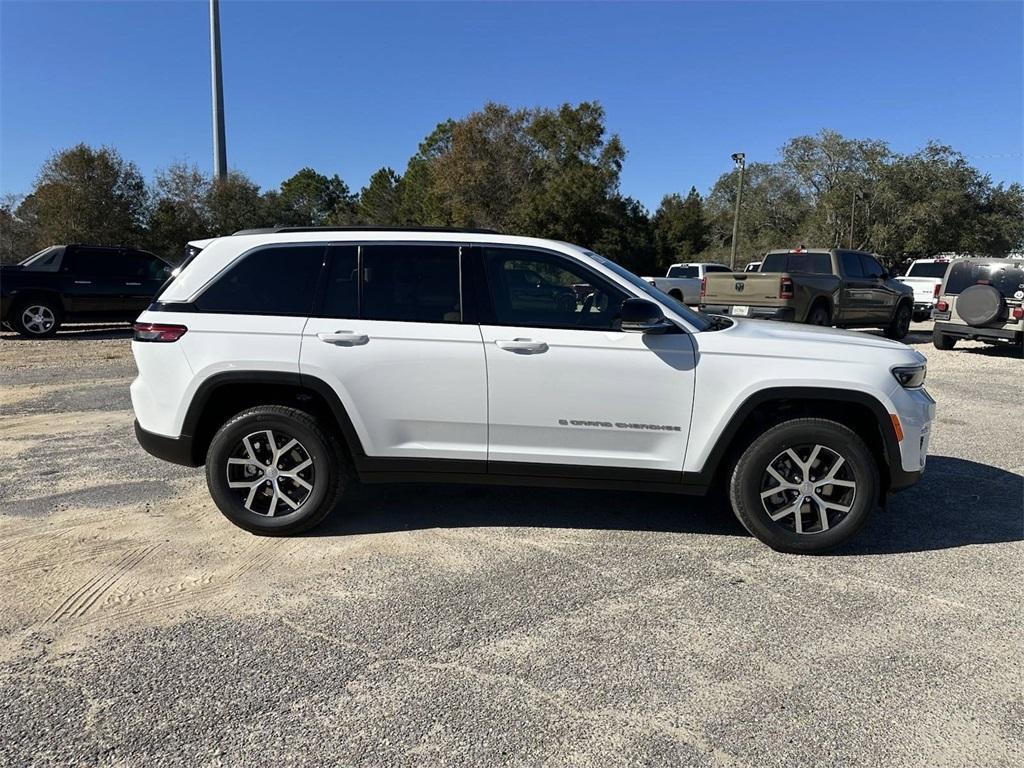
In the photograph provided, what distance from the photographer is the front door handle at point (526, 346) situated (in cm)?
392

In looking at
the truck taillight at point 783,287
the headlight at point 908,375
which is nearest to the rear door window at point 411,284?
the headlight at point 908,375

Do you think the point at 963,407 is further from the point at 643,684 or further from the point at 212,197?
the point at 212,197

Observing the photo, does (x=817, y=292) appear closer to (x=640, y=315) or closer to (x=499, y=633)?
(x=640, y=315)

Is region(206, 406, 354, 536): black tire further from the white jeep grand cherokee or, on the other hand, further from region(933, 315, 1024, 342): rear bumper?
region(933, 315, 1024, 342): rear bumper

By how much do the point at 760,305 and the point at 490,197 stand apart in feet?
101

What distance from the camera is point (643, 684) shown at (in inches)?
110

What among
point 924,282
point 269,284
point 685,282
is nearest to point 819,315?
point 924,282

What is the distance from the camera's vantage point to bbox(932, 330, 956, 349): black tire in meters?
13.3

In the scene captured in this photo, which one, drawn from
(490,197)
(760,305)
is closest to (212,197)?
(490,197)

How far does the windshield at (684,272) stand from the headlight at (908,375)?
21.1m

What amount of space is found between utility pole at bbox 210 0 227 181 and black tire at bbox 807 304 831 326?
28084 mm

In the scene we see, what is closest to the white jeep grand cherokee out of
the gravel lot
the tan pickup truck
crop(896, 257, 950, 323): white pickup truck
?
the gravel lot

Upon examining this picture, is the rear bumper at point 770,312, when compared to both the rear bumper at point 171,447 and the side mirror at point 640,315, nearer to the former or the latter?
the side mirror at point 640,315

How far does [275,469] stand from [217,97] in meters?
33.6
